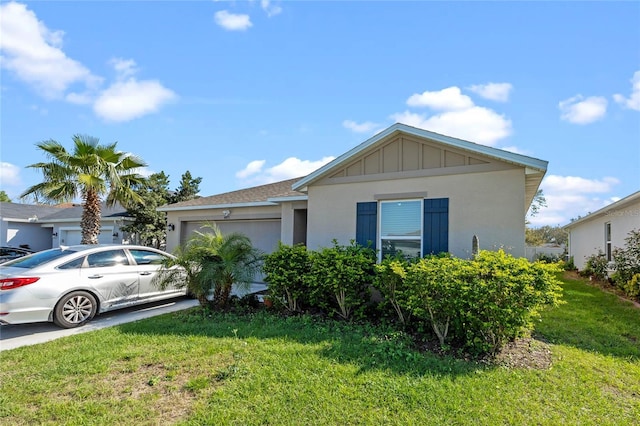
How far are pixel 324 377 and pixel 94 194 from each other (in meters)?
12.7

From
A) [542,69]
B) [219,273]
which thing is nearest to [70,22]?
[219,273]

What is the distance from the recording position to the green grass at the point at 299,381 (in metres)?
3.27

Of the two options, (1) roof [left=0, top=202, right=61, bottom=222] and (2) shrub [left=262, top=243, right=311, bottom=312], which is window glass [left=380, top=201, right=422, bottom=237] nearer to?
(2) shrub [left=262, top=243, right=311, bottom=312]

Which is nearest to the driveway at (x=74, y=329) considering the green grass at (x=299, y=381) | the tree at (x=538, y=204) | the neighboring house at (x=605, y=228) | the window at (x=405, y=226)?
the green grass at (x=299, y=381)

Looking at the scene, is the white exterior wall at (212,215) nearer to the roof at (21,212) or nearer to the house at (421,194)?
the house at (421,194)

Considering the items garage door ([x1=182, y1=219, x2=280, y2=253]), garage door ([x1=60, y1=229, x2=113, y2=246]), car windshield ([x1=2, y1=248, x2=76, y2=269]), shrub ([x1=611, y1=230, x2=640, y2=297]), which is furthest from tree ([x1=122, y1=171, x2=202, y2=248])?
shrub ([x1=611, y1=230, x2=640, y2=297])

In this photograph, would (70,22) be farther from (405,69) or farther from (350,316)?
(350,316)

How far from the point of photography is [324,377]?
3.95 m

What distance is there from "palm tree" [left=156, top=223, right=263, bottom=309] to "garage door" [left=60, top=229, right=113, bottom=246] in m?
14.0

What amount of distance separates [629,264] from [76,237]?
1034 inches

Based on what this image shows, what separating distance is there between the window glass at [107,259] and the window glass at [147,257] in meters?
0.26

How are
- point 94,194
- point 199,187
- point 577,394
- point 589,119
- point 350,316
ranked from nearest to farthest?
point 577,394, point 350,316, point 589,119, point 94,194, point 199,187

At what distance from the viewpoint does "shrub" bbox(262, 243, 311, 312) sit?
274 inches

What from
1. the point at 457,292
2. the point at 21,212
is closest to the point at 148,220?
the point at 21,212
